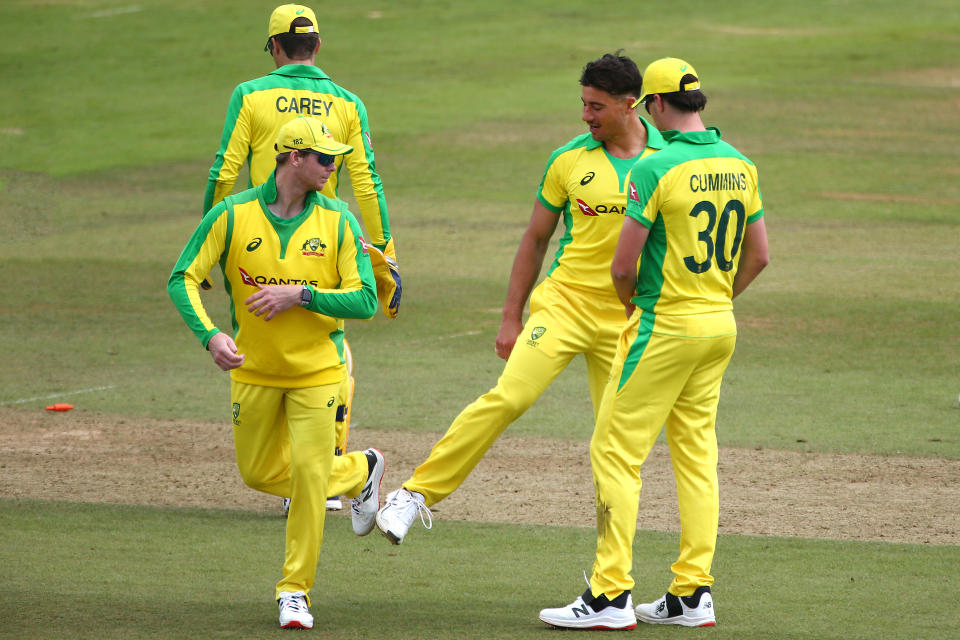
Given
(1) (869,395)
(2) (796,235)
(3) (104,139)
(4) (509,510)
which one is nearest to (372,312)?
(4) (509,510)

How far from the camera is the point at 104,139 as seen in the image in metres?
27.5

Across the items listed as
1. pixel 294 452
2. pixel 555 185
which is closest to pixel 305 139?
pixel 294 452

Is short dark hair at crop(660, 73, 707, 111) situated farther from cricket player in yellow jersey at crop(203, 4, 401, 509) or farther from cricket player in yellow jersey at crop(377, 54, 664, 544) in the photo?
cricket player in yellow jersey at crop(203, 4, 401, 509)

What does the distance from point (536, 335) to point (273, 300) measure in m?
1.50

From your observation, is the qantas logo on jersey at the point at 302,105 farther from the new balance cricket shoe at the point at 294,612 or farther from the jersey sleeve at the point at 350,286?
the new balance cricket shoe at the point at 294,612

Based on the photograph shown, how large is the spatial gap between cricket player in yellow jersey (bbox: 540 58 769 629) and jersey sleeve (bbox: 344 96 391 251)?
112 inches

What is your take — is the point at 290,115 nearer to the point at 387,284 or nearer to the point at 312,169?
the point at 387,284

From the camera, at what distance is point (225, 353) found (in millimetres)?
6363

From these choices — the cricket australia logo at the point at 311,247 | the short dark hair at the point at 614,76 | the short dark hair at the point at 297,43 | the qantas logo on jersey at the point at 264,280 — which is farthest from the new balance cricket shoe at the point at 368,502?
the short dark hair at the point at 297,43

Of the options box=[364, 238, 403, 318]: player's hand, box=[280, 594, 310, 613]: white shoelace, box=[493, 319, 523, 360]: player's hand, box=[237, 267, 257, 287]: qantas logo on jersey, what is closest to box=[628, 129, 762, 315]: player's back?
box=[493, 319, 523, 360]: player's hand

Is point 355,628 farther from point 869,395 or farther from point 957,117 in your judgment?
point 957,117

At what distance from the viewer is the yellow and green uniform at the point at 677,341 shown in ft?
21.3

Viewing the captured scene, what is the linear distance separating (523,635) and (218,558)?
2052mm

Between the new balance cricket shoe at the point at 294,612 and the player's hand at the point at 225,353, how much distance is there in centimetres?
104
